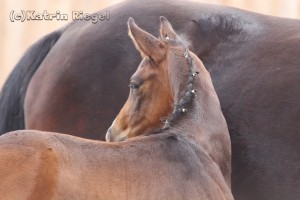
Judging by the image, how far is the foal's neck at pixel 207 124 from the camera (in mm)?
3438

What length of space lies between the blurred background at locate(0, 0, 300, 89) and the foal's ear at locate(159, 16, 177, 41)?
3.22 metres

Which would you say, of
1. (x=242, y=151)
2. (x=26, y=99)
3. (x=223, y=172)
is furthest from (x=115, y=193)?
(x=26, y=99)

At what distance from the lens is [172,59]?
361 cm

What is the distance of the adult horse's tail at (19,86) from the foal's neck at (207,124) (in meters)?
1.24

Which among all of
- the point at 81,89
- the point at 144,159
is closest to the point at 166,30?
the point at 81,89

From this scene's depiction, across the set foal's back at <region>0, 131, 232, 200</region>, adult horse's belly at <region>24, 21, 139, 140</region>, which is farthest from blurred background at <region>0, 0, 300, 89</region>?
foal's back at <region>0, 131, 232, 200</region>

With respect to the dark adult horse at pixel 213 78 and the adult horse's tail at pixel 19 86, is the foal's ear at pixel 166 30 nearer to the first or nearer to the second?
the dark adult horse at pixel 213 78

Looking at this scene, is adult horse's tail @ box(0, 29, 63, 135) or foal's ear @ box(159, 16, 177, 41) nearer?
foal's ear @ box(159, 16, 177, 41)

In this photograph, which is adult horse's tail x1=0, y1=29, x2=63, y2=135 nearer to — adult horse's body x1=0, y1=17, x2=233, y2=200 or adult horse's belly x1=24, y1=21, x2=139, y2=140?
adult horse's belly x1=24, y1=21, x2=139, y2=140

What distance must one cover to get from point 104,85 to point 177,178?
124cm

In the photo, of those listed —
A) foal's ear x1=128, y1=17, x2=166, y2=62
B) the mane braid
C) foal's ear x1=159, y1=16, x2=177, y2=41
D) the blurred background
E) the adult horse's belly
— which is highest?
foal's ear x1=159, y1=16, x2=177, y2=41

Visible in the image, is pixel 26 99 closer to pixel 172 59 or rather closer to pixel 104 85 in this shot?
pixel 104 85

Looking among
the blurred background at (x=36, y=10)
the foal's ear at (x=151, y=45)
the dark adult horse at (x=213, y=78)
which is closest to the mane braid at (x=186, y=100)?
the foal's ear at (x=151, y=45)

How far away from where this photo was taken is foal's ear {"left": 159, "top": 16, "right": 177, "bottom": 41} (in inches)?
146
